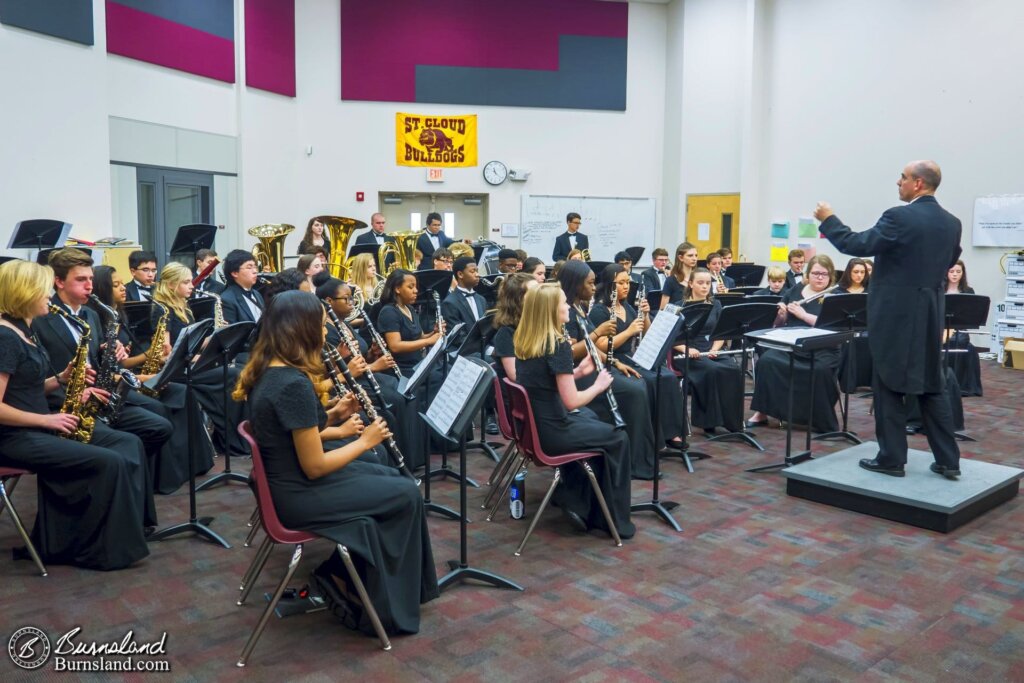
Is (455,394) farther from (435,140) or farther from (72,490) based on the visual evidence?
(435,140)

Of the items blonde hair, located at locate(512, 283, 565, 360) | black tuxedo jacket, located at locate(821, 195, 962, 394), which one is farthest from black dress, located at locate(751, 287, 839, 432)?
blonde hair, located at locate(512, 283, 565, 360)

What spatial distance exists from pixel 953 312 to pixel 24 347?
626 centimetres

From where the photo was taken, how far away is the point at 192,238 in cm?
856

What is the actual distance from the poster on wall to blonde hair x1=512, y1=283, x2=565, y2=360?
30.6 ft

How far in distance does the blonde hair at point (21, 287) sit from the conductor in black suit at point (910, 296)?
4183 mm

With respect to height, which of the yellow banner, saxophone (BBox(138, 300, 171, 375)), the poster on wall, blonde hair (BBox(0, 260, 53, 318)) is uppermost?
the yellow banner

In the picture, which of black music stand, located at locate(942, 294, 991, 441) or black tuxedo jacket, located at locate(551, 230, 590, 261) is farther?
black tuxedo jacket, located at locate(551, 230, 590, 261)

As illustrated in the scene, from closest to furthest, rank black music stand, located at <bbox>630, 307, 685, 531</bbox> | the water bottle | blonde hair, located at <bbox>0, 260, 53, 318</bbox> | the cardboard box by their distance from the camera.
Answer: blonde hair, located at <bbox>0, 260, 53, 318</bbox> < black music stand, located at <bbox>630, 307, 685, 531</bbox> < the water bottle < the cardboard box

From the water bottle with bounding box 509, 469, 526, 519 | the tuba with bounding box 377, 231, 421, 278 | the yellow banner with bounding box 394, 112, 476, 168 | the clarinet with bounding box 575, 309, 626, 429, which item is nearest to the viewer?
the water bottle with bounding box 509, 469, 526, 519

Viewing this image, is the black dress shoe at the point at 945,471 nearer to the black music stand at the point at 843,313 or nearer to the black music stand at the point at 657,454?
the black music stand at the point at 843,313

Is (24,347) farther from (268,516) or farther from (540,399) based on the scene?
(540,399)

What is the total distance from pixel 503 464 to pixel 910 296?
264cm

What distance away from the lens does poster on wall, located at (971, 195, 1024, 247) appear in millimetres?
A: 11102

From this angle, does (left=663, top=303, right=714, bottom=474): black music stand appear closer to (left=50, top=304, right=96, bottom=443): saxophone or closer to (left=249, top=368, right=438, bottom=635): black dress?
(left=249, top=368, right=438, bottom=635): black dress
